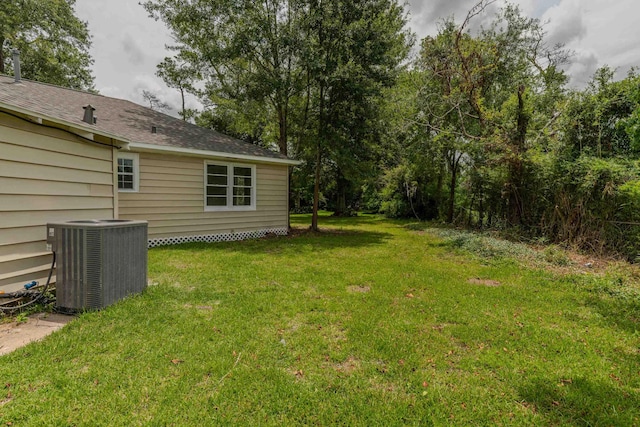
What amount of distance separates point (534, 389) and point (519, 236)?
771 centimetres

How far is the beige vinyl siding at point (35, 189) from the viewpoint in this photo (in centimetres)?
342

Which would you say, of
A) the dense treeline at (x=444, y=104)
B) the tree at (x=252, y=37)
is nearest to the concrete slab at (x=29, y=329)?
the dense treeline at (x=444, y=104)

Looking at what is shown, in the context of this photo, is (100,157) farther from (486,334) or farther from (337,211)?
(337,211)

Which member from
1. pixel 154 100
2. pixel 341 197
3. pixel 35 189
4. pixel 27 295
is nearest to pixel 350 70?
pixel 35 189

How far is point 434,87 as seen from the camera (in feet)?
41.4

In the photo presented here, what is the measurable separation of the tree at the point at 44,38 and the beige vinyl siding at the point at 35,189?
1666 cm

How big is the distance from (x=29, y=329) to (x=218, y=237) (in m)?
6.00

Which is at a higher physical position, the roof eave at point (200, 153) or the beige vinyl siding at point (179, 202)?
the roof eave at point (200, 153)

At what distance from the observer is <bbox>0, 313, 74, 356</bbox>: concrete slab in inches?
108

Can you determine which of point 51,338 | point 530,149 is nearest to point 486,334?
point 51,338

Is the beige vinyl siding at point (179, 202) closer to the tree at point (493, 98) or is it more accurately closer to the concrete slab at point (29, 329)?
the concrete slab at point (29, 329)

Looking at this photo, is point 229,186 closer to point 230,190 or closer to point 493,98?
point 230,190

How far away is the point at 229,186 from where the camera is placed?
909 cm

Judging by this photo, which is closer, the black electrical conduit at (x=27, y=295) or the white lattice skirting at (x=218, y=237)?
the black electrical conduit at (x=27, y=295)
